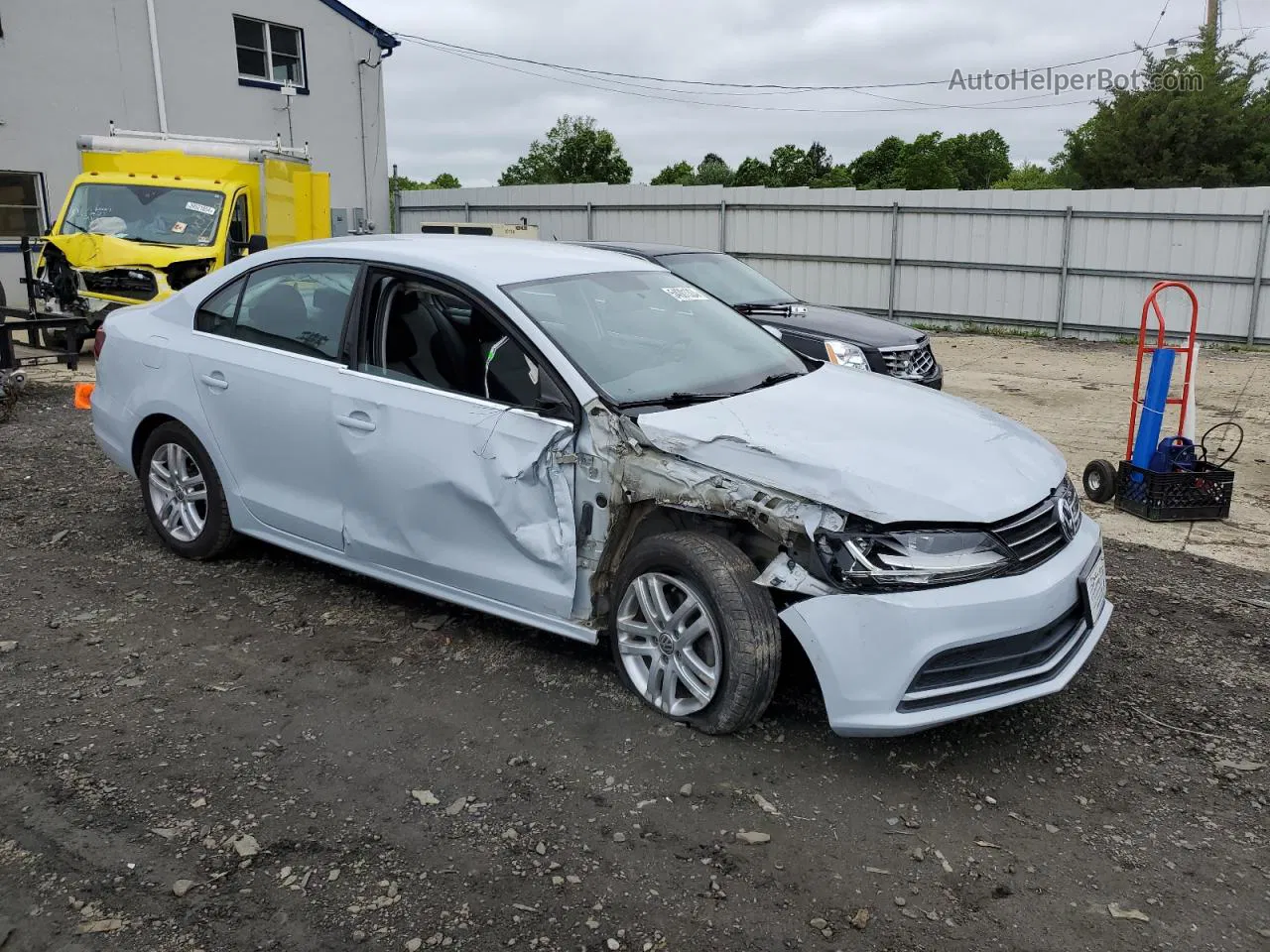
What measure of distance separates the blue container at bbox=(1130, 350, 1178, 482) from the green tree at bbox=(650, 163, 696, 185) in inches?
1838

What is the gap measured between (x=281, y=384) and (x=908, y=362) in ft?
17.8

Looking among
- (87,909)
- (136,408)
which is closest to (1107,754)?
(87,909)

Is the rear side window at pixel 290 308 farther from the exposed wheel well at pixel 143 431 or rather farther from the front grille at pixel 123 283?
the front grille at pixel 123 283

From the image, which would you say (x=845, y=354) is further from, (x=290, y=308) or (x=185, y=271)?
(x=185, y=271)

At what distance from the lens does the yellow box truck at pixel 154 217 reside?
11.5 m

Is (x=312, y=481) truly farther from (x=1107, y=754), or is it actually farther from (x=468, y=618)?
(x=1107, y=754)

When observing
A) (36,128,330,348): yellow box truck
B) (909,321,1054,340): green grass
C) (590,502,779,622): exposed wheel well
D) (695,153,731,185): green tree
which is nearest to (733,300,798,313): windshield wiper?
(590,502,779,622): exposed wheel well

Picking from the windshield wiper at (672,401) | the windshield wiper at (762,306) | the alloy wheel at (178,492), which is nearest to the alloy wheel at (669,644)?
the windshield wiper at (672,401)

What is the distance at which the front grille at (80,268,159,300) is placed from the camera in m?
11.3

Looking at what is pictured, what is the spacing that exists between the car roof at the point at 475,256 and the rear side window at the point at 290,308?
9cm

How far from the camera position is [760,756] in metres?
3.54

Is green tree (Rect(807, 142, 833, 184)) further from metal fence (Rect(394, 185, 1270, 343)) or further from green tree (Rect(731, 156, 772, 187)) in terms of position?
metal fence (Rect(394, 185, 1270, 343))

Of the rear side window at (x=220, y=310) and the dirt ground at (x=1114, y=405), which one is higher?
the rear side window at (x=220, y=310)

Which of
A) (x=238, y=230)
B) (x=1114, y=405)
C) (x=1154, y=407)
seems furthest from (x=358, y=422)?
(x=238, y=230)
